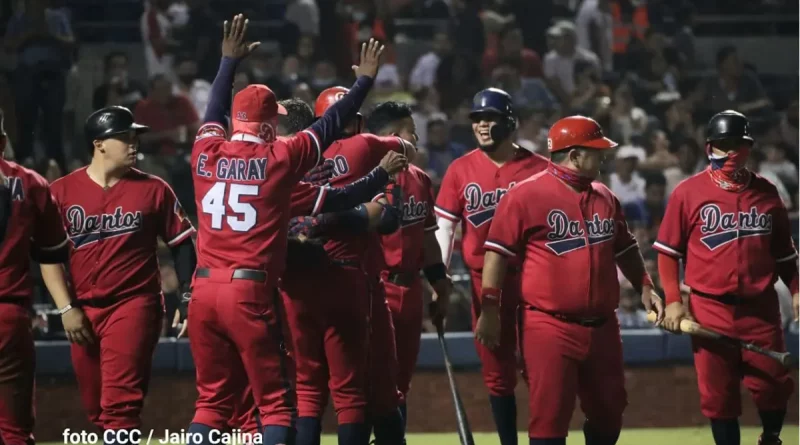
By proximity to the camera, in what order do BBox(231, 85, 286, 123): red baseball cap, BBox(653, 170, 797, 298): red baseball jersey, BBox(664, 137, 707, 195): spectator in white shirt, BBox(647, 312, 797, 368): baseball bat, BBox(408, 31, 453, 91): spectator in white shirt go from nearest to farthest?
BBox(231, 85, 286, 123): red baseball cap
BBox(647, 312, 797, 368): baseball bat
BBox(653, 170, 797, 298): red baseball jersey
BBox(664, 137, 707, 195): spectator in white shirt
BBox(408, 31, 453, 91): spectator in white shirt

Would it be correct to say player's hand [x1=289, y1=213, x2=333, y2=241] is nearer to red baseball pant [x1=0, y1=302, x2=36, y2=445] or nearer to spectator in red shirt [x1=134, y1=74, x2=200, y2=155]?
red baseball pant [x1=0, y1=302, x2=36, y2=445]

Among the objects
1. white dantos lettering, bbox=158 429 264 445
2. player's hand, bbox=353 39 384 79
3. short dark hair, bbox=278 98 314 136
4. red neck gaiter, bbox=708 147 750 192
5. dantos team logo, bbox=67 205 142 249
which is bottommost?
white dantos lettering, bbox=158 429 264 445

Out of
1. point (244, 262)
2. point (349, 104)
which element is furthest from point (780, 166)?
point (244, 262)

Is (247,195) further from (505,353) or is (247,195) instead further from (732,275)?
(732,275)

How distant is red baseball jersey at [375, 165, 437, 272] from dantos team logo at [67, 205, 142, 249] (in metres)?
1.55

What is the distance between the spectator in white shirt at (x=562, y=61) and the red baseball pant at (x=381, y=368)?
8212 mm

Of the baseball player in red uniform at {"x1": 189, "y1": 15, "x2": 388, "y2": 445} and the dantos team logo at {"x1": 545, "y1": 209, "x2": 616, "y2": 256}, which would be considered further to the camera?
the dantos team logo at {"x1": 545, "y1": 209, "x2": 616, "y2": 256}

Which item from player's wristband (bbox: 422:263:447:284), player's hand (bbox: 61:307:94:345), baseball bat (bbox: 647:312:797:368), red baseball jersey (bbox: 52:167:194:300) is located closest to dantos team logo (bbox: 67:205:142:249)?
red baseball jersey (bbox: 52:167:194:300)

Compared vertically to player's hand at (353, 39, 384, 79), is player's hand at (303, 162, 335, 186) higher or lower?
lower

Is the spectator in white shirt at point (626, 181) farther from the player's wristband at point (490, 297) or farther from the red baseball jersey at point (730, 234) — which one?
the player's wristband at point (490, 297)

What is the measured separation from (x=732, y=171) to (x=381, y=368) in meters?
2.11

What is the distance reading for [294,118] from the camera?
22.4 ft

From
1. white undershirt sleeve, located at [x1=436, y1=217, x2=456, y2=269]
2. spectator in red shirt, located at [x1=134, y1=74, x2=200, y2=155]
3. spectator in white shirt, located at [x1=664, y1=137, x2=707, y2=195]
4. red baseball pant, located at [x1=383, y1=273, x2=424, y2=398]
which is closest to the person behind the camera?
red baseball pant, located at [x1=383, y1=273, x2=424, y2=398]

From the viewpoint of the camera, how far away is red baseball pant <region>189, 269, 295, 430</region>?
5.98m
